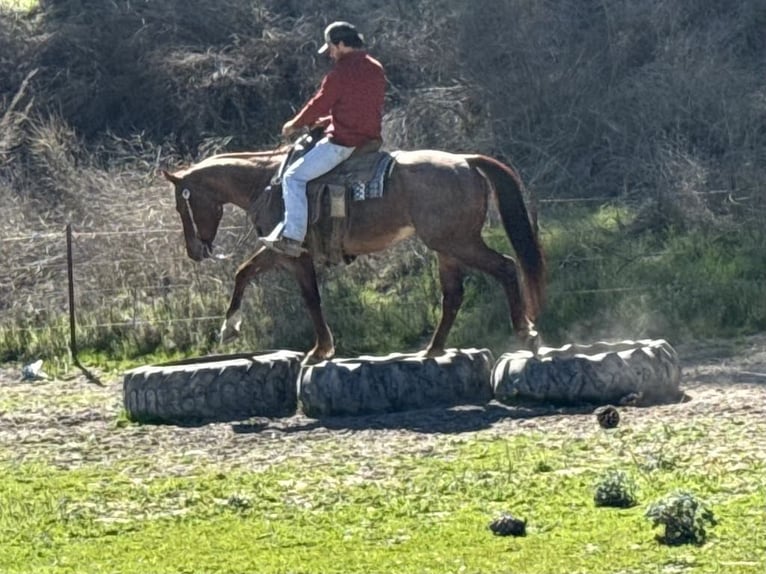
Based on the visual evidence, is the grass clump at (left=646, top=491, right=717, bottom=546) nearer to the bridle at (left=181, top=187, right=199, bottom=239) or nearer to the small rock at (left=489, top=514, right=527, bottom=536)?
the small rock at (left=489, top=514, right=527, bottom=536)

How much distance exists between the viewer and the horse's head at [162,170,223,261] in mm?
14195

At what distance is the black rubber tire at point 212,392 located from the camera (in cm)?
1256

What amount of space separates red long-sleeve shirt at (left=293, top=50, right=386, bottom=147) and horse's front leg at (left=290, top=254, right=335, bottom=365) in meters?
1.14

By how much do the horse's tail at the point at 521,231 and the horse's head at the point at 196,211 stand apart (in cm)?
227

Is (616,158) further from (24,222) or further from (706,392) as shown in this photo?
(706,392)

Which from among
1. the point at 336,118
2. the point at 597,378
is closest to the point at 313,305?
the point at 336,118

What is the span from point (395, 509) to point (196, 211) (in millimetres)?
5789

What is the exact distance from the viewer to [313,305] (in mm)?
13938

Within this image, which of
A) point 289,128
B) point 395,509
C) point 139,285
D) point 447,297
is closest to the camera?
point 395,509

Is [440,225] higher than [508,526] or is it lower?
higher

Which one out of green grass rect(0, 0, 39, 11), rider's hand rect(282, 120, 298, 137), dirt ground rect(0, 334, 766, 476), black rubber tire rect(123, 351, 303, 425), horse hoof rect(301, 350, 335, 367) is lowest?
dirt ground rect(0, 334, 766, 476)

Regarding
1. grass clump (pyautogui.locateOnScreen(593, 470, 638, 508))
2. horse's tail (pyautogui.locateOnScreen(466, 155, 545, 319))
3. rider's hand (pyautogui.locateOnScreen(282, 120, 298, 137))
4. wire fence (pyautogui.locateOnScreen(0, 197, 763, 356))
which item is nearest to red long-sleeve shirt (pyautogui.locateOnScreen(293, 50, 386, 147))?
rider's hand (pyautogui.locateOnScreen(282, 120, 298, 137))

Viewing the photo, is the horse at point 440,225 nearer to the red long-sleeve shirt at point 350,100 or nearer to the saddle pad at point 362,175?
the saddle pad at point 362,175

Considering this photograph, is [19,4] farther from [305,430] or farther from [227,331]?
[305,430]
